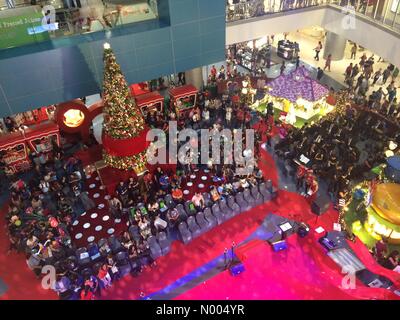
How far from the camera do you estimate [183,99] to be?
18.8m

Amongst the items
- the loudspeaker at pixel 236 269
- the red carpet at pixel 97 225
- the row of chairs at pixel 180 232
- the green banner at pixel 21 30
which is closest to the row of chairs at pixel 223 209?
the row of chairs at pixel 180 232

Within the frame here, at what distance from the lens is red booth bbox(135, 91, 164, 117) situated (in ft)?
58.3

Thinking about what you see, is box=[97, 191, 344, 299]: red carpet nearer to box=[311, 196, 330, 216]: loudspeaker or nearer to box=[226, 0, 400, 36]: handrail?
box=[311, 196, 330, 216]: loudspeaker

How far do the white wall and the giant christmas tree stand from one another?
7.97 m

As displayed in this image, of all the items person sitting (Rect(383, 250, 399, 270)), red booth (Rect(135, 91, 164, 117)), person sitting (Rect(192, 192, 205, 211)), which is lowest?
person sitting (Rect(383, 250, 399, 270))

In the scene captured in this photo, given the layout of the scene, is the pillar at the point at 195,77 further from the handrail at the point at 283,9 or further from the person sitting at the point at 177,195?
the person sitting at the point at 177,195

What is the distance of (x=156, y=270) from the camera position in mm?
12344

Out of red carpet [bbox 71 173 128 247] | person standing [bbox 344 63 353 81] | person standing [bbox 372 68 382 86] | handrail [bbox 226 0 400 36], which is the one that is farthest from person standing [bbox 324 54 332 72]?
red carpet [bbox 71 173 128 247]

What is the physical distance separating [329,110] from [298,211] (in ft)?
22.5

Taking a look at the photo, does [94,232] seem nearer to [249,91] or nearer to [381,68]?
[249,91]

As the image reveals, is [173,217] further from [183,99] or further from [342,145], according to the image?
[342,145]

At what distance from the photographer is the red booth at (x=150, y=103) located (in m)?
17.8

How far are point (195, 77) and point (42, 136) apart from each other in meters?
8.45
